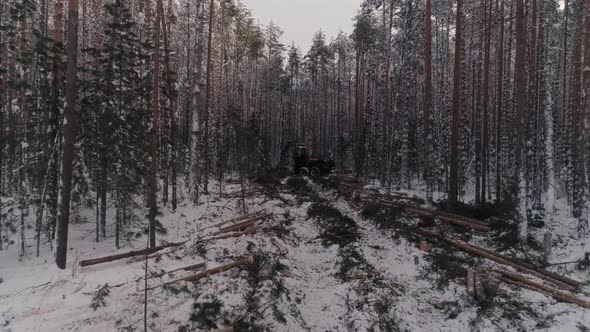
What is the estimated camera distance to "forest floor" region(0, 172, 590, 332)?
630cm

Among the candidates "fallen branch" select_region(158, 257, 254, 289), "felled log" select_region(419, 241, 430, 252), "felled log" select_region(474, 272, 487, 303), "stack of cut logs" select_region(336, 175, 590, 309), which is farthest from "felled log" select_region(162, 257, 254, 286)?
"felled log" select_region(474, 272, 487, 303)

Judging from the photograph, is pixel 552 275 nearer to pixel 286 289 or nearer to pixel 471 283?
pixel 471 283

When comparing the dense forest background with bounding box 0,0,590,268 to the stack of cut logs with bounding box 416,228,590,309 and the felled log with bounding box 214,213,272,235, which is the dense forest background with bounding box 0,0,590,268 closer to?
the stack of cut logs with bounding box 416,228,590,309

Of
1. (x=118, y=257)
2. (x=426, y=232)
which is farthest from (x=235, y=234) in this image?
(x=426, y=232)

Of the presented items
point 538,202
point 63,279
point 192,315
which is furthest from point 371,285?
point 538,202

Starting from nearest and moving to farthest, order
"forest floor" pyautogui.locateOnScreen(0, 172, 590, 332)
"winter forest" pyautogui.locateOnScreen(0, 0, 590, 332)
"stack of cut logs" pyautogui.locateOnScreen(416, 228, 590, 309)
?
"forest floor" pyautogui.locateOnScreen(0, 172, 590, 332) < "winter forest" pyautogui.locateOnScreen(0, 0, 590, 332) < "stack of cut logs" pyautogui.locateOnScreen(416, 228, 590, 309)

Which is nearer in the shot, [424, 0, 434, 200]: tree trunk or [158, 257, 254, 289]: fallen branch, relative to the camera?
[158, 257, 254, 289]: fallen branch

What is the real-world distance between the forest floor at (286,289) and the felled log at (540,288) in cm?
12

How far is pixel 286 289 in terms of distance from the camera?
24.6 ft

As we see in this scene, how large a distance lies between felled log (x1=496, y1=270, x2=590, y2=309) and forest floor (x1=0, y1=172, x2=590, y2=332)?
0.12 metres

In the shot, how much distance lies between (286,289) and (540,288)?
5272 millimetres

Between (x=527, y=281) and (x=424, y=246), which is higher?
(x=424, y=246)

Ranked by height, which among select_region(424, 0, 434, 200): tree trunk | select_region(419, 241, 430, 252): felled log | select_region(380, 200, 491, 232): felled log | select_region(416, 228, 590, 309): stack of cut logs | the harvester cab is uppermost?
select_region(424, 0, 434, 200): tree trunk

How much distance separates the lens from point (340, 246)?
33.6ft
